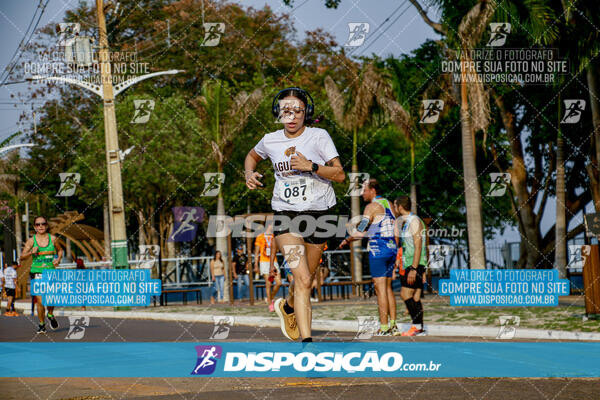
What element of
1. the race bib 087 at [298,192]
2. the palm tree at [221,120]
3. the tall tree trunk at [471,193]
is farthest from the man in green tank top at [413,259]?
the palm tree at [221,120]

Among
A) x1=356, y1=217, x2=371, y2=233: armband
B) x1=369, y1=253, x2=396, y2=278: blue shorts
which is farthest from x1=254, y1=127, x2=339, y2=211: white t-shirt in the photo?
x1=356, y1=217, x2=371, y2=233: armband

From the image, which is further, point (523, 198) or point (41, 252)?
point (523, 198)

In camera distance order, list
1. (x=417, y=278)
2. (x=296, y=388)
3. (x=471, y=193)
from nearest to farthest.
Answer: (x=296, y=388) → (x=417, y=278) → (x=471, y=193)

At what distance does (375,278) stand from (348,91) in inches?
706

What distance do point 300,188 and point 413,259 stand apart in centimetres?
450

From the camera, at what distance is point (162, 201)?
40062 millimetres

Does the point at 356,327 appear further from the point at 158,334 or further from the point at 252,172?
the point at 252,172

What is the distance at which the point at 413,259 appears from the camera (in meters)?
10.6

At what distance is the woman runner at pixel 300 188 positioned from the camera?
6367mm

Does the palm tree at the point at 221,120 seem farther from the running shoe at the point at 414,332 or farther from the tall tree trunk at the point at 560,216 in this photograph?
the running shoe at the point at 414,332

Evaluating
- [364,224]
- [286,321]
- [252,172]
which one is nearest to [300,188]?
[252,172]

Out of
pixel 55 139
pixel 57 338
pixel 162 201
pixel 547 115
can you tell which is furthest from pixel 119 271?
pixel 55 139

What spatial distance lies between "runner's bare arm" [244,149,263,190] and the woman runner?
2 cm

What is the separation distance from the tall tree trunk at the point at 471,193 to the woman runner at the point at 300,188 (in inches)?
498
